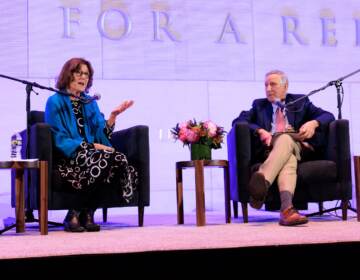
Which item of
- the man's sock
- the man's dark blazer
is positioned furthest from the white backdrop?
the man's sock

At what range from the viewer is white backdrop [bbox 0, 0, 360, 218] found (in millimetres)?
5305

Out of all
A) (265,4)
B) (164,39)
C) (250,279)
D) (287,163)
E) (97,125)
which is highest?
(265,4)

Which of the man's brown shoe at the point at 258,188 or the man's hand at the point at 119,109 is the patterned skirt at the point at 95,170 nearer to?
the man's hand at the point at 119,109

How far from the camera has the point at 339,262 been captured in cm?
221

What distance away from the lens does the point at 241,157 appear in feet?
12.8

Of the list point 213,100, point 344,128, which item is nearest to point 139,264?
point 344,128

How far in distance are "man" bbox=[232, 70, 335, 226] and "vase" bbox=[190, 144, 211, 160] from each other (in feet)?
1.08

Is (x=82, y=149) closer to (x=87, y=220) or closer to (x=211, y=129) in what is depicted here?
(x=87, y=220)

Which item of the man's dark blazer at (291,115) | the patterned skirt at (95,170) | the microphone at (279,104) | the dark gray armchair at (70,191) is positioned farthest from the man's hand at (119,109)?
the microphone at (279,104)

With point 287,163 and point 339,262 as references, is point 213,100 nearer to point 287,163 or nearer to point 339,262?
point 287,163

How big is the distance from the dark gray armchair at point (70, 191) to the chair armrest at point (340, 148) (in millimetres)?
1223

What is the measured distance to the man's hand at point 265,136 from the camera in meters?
3.88

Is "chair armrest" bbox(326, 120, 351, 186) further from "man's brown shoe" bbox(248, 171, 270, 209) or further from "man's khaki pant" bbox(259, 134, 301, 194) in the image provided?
"man's brown shoe" bbox(248, 171, 270, 209)

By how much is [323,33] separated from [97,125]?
2953mm
